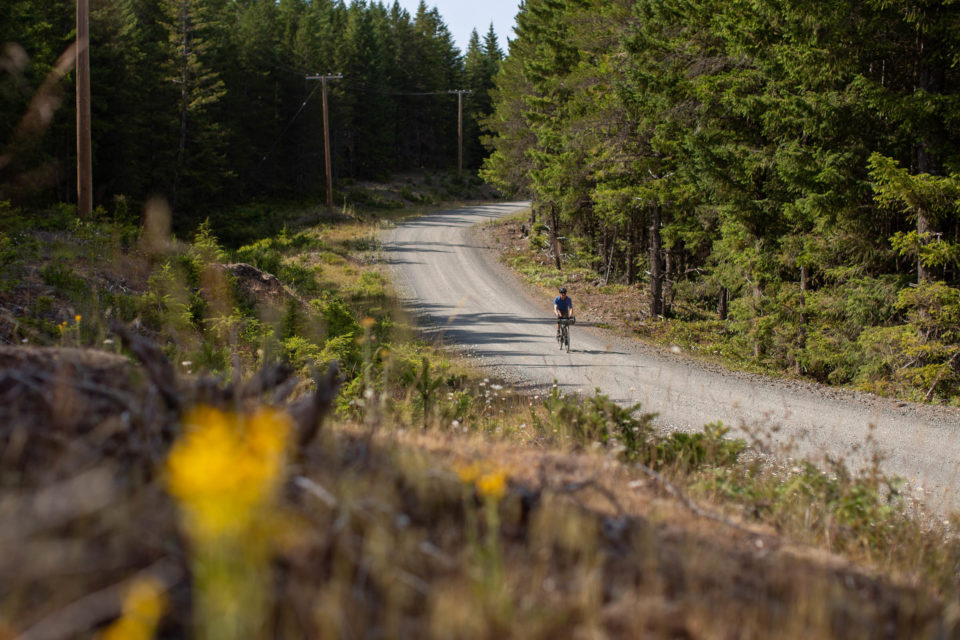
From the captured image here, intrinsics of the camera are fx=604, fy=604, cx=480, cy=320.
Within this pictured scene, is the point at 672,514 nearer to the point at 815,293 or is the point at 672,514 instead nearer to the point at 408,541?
the point at 408,541

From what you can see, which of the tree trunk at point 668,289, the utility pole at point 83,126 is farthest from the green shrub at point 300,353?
the tree trunk at point 668,289

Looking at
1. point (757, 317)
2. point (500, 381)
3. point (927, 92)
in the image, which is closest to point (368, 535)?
point (500, 381)

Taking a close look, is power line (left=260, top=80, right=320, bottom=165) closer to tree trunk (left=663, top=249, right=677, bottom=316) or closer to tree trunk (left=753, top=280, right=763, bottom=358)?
tree trunk (left=663, top=249, right=677, bottom=316)

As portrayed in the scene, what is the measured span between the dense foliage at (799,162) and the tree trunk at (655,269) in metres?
0.07

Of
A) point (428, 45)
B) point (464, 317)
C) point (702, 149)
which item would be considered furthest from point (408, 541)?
point (428, 45)

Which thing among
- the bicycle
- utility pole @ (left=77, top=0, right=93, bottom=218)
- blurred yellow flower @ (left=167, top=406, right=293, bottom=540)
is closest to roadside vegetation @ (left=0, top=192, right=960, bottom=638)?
blurred yellow flower @ (left=167, top=406, right=293, bottom=540)

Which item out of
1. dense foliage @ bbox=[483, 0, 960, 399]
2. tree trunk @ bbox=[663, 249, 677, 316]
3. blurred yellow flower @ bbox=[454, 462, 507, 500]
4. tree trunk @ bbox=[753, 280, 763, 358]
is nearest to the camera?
blurred yellow flower @ bbox=[454, 462, 507, 500]

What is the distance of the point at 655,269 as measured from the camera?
65.5 feet

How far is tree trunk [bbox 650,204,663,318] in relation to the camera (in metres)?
19.5

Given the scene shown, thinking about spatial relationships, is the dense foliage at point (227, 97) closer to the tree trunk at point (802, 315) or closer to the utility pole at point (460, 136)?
the utility pole at point (460, 136)

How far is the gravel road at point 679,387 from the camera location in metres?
8.04

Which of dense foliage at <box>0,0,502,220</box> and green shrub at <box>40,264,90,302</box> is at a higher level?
dense foliage at <box>0,0,502,220</box>

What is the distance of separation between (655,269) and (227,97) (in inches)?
1378

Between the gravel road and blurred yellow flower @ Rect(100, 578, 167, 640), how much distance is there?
424 centimetres
